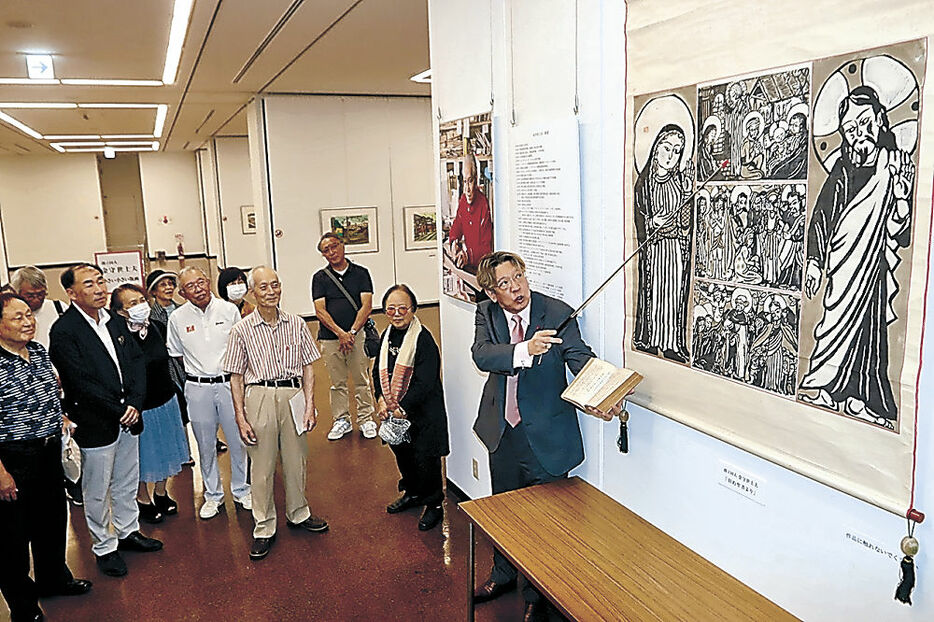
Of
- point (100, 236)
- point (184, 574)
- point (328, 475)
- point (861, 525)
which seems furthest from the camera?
point (100, 236)

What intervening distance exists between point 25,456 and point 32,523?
1.34ft

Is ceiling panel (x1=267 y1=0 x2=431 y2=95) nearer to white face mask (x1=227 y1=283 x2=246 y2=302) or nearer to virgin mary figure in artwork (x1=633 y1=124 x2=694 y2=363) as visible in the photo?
white face mask (x1=227 y1=283 x2=246 y2=302)

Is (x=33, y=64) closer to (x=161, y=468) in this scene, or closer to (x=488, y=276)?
(x=161, y=468)

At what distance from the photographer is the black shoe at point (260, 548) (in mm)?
3854

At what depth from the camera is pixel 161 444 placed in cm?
418

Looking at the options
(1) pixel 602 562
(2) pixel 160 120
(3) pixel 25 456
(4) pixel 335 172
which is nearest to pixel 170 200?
(2) pixel 160 120

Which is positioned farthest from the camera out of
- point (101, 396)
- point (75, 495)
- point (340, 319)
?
point (340, 319)

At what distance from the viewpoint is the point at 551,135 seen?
3.09 metres

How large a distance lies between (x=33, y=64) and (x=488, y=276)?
6.57m

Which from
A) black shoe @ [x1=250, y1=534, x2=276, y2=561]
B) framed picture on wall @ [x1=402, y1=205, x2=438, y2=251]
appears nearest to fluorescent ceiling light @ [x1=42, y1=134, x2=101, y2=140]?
framed picture on wall @ [x1=402, y1=205, x2=438, y2=251]

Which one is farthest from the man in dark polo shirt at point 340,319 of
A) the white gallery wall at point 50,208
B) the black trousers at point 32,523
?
the white gallery wall at point 50,208

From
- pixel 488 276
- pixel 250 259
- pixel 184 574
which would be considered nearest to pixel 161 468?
pixel 184 574

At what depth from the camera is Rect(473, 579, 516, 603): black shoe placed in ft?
11.1

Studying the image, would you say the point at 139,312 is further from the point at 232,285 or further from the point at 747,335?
the point at 747,335
